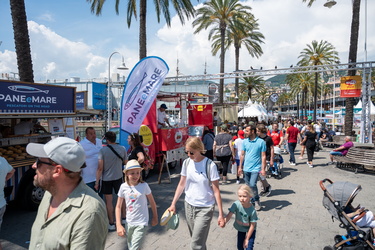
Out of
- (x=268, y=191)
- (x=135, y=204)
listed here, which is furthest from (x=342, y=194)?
(x=135, y=204)

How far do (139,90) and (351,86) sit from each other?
11.8m

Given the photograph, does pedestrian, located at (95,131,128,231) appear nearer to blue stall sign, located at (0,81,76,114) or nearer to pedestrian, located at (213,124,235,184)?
blue stall sign, located at (0,81,76,114)

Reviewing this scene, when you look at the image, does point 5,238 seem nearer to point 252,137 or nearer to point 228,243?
point 228,243

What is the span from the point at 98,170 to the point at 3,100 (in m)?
2.27

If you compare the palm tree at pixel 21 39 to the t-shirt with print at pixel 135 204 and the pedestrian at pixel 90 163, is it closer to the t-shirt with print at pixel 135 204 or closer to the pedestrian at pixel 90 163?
the pedestrian at pixel 90 163

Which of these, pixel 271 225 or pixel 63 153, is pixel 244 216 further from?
pixel 63 153

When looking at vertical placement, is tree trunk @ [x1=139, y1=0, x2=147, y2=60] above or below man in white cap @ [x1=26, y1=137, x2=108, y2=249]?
above

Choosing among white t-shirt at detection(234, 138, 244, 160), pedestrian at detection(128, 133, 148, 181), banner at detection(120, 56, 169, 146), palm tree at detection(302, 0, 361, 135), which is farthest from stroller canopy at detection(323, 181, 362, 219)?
palm tree at detection(302, 0, 361, 135)

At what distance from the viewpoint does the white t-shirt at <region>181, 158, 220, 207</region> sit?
3.22 metres

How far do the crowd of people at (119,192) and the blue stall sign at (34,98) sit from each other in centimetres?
150

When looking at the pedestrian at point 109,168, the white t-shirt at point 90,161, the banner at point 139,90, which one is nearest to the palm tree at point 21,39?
the banner at point 139,90

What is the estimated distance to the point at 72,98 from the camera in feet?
20.3

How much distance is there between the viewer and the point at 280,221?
197 inches

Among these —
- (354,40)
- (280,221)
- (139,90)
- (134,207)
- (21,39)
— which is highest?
(354,40)
